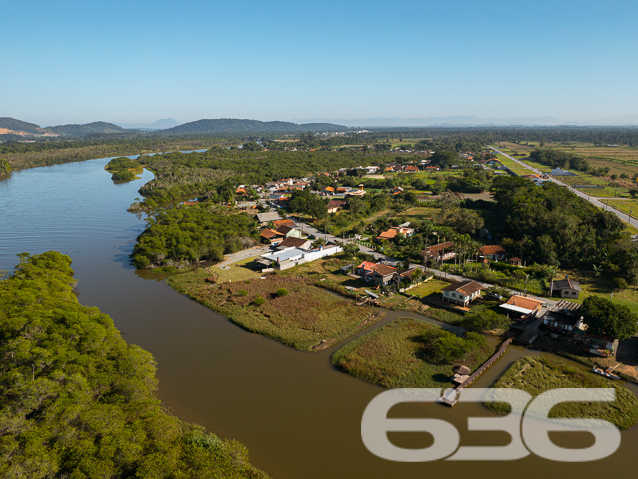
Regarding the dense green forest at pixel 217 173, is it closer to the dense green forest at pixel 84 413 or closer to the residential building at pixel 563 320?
the dense green forest at pixel 84 413

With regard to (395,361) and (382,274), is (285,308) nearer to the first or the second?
(382,274)

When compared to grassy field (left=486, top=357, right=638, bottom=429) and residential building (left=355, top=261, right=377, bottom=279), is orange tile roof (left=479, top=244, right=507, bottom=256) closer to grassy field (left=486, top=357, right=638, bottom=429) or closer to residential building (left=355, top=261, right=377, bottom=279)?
residential building (left=355, top=261, right=377, bottom=279)

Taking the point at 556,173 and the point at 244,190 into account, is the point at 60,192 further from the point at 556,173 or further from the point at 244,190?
the point at 556,173

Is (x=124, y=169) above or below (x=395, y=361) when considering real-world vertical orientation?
above

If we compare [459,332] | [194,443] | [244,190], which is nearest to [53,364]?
[194,443]

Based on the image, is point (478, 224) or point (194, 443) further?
point (478, 224)

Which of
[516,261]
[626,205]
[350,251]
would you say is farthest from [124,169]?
[626,205]

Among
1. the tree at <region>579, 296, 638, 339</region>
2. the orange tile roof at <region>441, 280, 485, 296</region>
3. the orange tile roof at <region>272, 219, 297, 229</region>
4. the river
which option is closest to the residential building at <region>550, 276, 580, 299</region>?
the orange tile roof at <region>441, 280, 485, 296</region>

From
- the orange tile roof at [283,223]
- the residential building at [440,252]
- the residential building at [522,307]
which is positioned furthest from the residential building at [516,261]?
the orange tile roof at [283,223]
